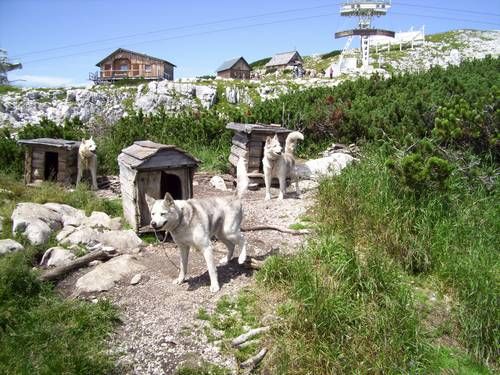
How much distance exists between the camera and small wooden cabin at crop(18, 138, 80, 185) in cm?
1048

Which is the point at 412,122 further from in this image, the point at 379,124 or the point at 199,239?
the point at 199,239

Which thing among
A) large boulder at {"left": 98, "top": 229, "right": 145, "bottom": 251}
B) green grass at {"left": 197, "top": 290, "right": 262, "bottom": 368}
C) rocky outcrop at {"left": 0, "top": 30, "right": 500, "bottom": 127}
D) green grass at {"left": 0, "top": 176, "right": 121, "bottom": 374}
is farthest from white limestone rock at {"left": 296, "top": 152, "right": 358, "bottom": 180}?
rocky outcrop at {"left": 0, "top": 30, "right": 500, "bottom": 127}

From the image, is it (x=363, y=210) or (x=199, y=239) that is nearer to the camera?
(x=199, y=239)

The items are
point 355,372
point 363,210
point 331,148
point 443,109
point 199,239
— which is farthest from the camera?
point 331,148

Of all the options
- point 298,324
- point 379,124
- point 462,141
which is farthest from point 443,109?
point 298,324

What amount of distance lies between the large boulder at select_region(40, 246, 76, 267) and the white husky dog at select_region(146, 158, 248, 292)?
196 cm

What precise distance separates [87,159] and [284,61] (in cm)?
4432

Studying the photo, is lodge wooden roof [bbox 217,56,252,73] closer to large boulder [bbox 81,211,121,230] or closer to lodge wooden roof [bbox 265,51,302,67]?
lodge wooden roof [bbox 265,51,302,67]

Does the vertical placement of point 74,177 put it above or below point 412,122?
below

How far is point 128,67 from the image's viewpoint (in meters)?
45.2

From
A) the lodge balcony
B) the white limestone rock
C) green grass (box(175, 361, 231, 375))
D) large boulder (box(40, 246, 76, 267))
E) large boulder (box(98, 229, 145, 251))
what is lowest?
green grass (box(175, 361, 231, 375))

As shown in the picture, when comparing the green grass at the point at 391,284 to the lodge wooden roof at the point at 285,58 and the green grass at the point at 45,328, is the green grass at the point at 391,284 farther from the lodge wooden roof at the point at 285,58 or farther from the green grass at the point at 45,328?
the lodge wooden roof at the point at 285,58

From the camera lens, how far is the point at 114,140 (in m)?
13.3

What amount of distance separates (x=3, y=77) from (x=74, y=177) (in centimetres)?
4195
